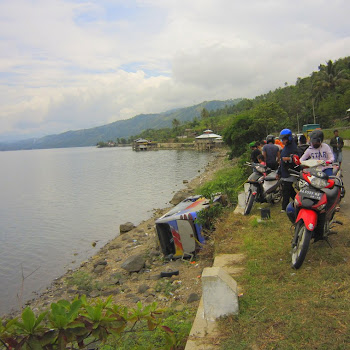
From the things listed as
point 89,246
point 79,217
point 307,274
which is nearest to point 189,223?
point 307,274

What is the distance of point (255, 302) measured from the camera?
3594mm

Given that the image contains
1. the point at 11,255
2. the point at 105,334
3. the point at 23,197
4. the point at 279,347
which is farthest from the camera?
the point at 23,197

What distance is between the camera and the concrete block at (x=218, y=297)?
3.41 meters

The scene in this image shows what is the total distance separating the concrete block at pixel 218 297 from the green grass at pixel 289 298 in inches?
4.2

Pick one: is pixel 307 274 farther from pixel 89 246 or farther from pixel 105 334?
pixel 89 246

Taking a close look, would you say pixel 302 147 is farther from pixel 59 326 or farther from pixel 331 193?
pixel 59 326

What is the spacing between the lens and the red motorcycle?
4203mm

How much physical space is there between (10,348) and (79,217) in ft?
58.5

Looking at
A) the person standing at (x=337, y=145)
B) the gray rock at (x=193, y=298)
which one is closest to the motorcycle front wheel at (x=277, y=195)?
the gray rock at (x=193, y=298)

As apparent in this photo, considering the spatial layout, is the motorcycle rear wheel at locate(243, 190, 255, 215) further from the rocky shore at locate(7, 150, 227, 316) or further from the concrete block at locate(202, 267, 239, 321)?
the concrete block at locate(202, 267, 239, 321)

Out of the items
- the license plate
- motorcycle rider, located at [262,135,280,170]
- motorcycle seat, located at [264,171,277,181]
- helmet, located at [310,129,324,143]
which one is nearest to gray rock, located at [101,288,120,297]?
motorcycle seat, located at [264,171,277,181]

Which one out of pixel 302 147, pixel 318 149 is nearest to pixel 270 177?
pixel 302 147

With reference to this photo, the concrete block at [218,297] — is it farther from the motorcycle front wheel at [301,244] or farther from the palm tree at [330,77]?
the palm tree at [330,77]

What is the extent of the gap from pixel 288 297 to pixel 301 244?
87 centimetres
